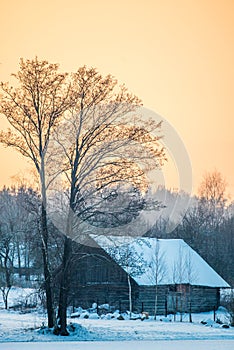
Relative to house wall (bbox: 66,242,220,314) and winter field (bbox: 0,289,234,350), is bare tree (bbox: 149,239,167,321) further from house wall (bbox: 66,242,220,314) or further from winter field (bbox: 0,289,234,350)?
winter field (bbox: 0,289,234,350)

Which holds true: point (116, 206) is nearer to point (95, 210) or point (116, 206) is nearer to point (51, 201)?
point (95, 210)

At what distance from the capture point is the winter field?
26.2 metres

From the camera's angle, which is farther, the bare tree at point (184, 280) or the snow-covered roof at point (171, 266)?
the bare tree at point (184, 280)

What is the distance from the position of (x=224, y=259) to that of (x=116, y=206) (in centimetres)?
4616

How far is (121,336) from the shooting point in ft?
98.4

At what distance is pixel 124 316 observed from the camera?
1585 inches

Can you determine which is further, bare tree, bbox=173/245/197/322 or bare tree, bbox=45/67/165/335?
bare tree, bbox=173/245/197/322

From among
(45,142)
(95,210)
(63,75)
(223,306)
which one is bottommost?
(223,306)

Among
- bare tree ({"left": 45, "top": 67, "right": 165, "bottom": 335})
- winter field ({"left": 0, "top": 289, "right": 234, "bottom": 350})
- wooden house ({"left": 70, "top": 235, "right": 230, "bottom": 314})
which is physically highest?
bare tree ({"left": 45, "top": 67, "right": 165, "bottom": 335})

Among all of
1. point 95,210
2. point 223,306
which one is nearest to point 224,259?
point 223,306

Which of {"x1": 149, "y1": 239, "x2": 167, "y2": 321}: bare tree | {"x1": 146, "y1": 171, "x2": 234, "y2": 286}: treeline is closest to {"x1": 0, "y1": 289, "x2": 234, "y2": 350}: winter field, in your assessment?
{"x1": 149, "y1": 239, "x2": 167, "y2": 321}: bare tree

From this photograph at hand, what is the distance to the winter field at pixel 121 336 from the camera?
26203 millimetres

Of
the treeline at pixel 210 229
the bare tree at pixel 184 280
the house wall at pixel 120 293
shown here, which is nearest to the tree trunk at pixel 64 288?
the house wall at pixel 120 293

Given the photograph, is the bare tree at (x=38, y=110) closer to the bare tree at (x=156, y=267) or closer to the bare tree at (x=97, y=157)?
the bare tree at (x=97, y=157)
